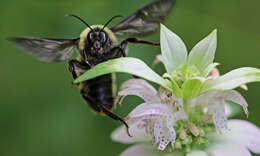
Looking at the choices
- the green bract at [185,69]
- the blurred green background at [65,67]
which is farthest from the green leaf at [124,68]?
the blurred green background at [65,67]

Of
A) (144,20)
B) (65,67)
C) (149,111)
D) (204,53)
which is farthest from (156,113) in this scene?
(65,67)

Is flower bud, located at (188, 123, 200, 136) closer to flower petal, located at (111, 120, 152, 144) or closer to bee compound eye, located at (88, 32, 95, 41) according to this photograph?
flower petal, located at (111, 120, 152, 144)

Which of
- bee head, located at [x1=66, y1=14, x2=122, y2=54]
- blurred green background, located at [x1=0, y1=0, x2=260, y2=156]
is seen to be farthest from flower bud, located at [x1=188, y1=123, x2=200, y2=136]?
blurred green background, located at [x1=0, y1=0, x2=260, y2=156]

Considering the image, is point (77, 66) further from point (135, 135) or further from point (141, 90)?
point (135, 135)

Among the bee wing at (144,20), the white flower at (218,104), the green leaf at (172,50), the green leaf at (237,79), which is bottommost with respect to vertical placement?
the white flower at (218,104)

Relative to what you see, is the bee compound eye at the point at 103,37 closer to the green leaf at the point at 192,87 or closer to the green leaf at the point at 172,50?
the green leaf at the point at 172,50
